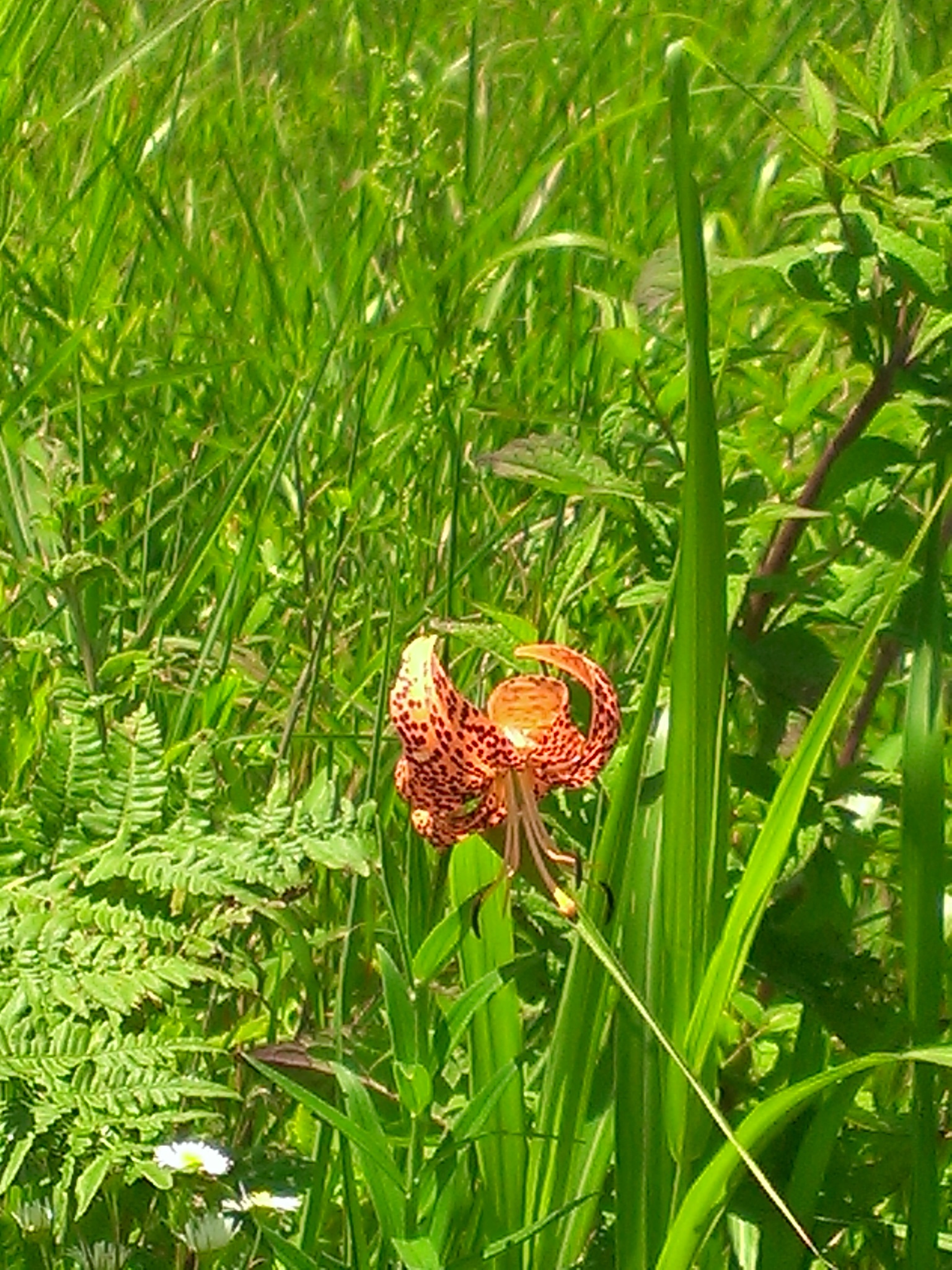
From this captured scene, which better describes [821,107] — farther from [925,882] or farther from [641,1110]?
[641,1110]

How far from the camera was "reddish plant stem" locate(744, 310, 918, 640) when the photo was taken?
4.53ft

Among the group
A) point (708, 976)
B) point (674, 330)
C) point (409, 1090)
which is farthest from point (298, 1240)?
point (674, 330)

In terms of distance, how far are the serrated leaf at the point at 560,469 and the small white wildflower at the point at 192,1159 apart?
1.52ft

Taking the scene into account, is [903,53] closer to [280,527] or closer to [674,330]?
[280,527]

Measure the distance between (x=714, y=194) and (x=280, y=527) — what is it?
2.60 ft

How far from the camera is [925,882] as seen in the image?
1278 mm

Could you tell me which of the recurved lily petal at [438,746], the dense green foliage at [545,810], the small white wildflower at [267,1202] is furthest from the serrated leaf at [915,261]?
the small white wildflower at [267,1202]

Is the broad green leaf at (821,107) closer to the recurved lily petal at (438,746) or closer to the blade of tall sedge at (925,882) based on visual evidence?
the blade of tall sedge at (925,882)

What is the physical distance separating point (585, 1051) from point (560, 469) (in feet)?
1.19

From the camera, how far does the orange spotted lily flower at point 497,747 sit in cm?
124

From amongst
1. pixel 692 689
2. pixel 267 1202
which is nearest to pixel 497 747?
pixel 692 689

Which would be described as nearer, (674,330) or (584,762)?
(584,762)

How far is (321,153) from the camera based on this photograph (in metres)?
3.38

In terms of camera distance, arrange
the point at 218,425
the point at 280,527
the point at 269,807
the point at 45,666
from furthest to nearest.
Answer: the point at 218,425 < the point at 280,527 < the point at 45,666 < the point at 269,807
